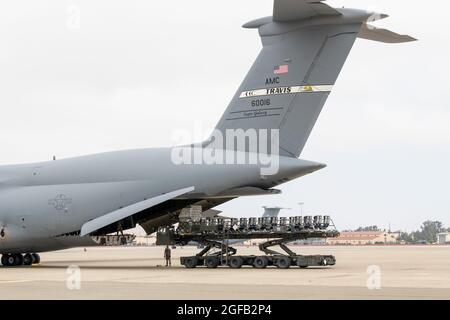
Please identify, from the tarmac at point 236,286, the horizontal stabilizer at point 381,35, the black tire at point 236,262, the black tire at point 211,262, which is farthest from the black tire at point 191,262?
the horizontal stabilizer at point 381,35

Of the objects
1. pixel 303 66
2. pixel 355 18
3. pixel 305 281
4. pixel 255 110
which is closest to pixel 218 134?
pixel 255 110

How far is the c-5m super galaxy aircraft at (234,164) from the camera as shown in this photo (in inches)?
1021

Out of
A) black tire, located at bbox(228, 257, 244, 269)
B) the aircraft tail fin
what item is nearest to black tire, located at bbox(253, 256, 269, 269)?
black tire, located at bbox(228, 257, 244, 269)

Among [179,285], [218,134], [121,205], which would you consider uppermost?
[218,134]

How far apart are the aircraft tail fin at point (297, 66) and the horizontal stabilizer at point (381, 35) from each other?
4cm

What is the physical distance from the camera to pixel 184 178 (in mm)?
26547

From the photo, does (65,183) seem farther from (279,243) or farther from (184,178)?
(279,243)

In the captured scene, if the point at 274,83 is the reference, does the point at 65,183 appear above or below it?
below

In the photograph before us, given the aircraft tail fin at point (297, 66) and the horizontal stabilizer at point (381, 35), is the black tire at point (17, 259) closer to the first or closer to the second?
the aircraft tail fin at point (297, 66)

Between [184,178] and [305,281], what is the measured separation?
7.93 metres

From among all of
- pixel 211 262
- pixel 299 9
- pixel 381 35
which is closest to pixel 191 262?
pixel 211 262

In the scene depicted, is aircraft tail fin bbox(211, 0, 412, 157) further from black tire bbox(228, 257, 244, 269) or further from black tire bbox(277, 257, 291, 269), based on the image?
black tire bbox(228, 257, 244, 269)
